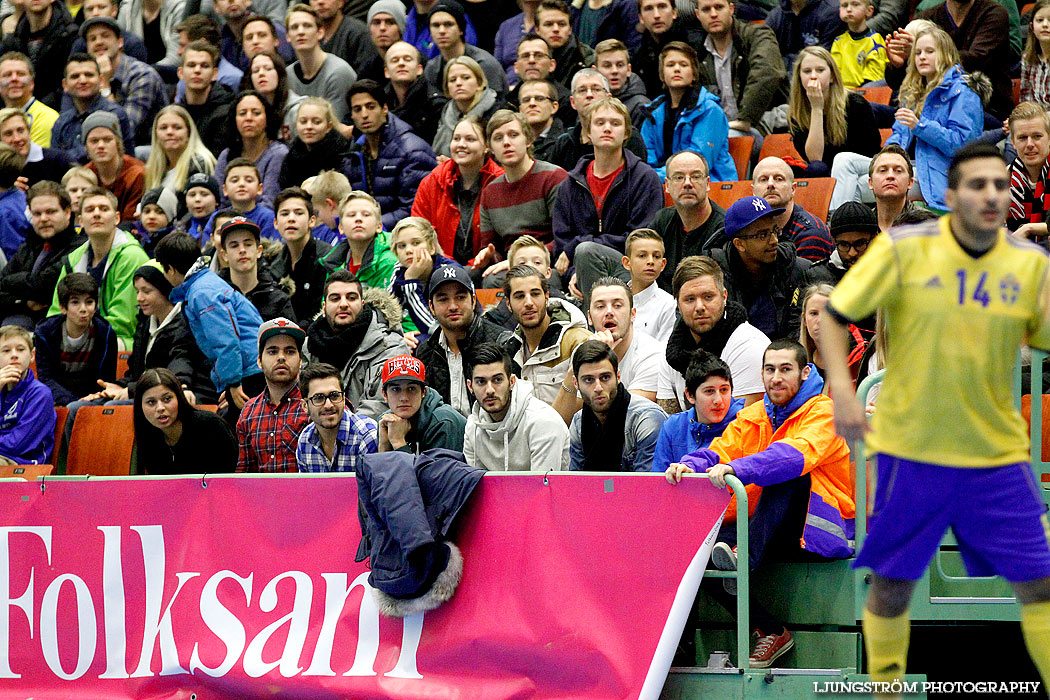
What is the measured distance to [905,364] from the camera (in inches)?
204

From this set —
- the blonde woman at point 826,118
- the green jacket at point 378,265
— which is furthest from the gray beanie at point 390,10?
the blonde woman at point 826,118

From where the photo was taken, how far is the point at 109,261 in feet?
35.9

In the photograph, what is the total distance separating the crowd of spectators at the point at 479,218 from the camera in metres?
7.91

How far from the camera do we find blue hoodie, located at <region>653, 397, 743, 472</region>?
288 inches

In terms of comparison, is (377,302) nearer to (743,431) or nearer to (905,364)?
(743,431)

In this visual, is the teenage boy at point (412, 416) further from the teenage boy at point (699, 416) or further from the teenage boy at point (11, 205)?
the teenage boy at point (11, 205)

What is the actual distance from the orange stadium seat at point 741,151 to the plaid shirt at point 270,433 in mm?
4869

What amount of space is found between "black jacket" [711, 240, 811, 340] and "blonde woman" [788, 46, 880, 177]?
2.04 m

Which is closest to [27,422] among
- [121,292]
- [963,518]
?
[121,292]

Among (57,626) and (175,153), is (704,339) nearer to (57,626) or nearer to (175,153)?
(57,626)

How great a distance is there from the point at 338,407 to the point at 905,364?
378 cm

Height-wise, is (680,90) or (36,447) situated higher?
(680,90)

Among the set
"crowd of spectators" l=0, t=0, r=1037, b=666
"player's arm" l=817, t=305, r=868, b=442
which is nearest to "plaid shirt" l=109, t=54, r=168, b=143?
"crowd of spectators" l=0, t=0, r=1037, b=666

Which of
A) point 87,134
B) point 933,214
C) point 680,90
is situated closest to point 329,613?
point 933,214
